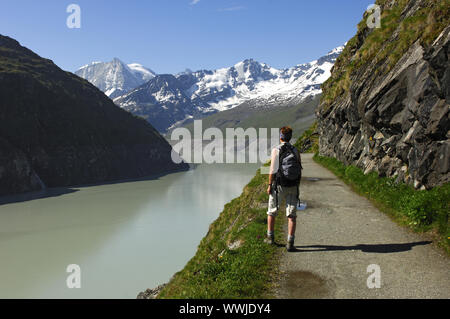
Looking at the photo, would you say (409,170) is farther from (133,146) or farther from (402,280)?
(133,146)

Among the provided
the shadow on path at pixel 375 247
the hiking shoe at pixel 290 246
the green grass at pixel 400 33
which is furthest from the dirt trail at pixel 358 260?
the green grass at pixel 400 33

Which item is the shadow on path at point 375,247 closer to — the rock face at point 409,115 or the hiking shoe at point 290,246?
the hiking shoe at point 290,246

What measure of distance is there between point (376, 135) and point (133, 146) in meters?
148

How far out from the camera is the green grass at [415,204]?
8238 millimetres

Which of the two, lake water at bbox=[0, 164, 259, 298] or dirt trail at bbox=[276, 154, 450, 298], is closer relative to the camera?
dirt trail at bbox=[276, 154, 450, 298]

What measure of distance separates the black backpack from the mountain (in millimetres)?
105720

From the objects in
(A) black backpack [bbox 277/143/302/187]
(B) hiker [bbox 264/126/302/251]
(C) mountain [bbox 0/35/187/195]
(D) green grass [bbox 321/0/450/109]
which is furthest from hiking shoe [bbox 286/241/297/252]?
(C) mountain [bbox 0/35/187/195]

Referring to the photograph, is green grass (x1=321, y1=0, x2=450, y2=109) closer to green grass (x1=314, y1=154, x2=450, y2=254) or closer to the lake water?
green grass (x1=314, y1=154, x2=450, y2=254)

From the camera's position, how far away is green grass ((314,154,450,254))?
824 centimetres

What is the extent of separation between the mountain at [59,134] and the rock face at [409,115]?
104 metres

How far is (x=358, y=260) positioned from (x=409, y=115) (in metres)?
6.86

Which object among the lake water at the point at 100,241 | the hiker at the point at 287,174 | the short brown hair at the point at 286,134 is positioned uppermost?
the short brown hair at the point at 286,134
